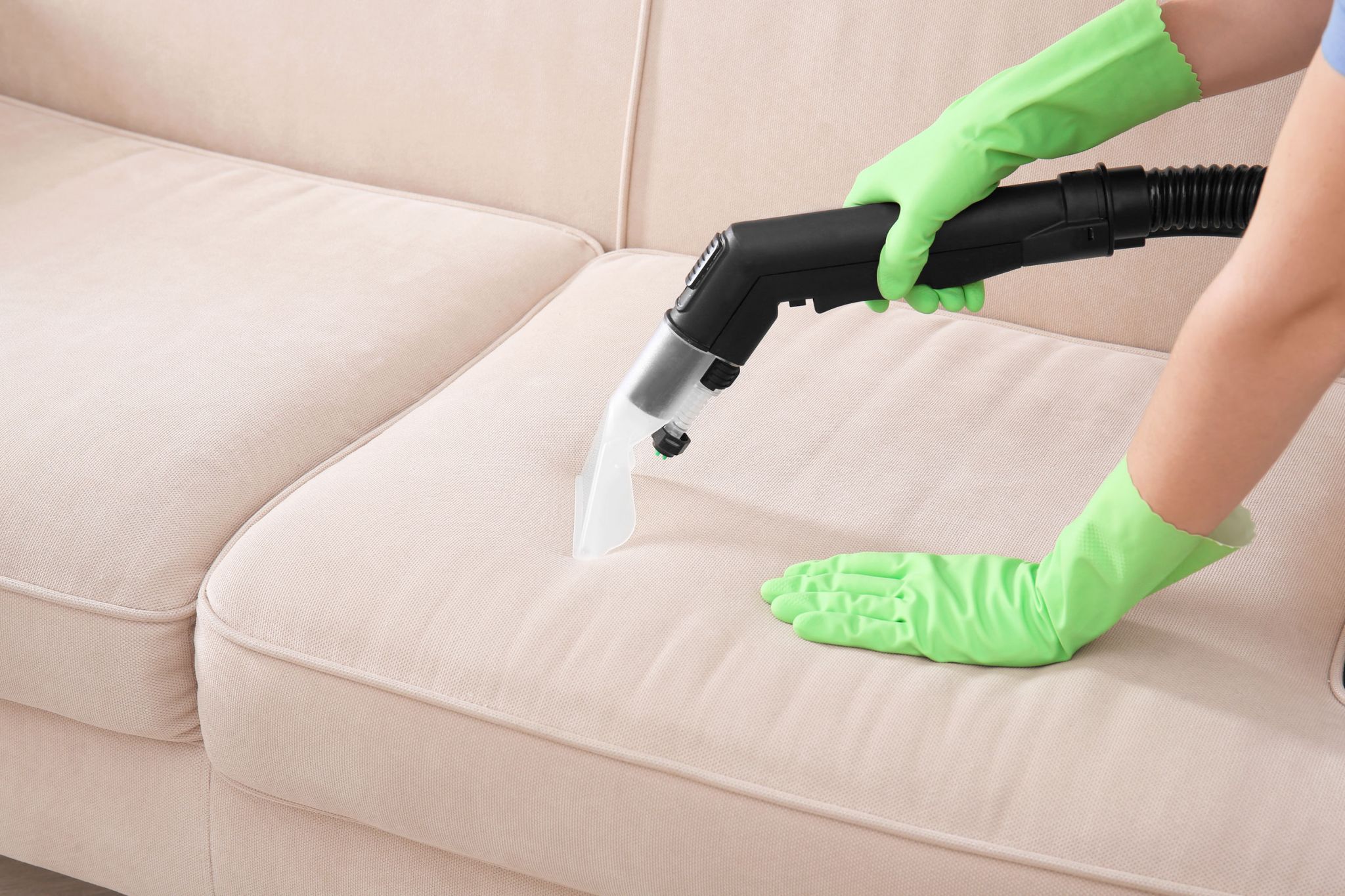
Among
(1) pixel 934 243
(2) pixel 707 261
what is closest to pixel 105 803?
(2) pixel 707 261

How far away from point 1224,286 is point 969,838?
360 mm

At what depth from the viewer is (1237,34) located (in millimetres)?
898

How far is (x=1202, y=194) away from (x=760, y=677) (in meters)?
0.46

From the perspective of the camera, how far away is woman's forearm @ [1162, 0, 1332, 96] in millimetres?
898

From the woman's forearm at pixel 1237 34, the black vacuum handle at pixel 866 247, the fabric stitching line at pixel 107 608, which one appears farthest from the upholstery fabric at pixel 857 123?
the fabric stitching line at pixel 107 608

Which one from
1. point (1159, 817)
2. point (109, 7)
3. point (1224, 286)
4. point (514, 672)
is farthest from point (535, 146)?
point (1159, 817)

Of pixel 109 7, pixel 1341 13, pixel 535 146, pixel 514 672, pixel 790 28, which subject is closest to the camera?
pixel 1341 13

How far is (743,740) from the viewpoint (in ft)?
2.52

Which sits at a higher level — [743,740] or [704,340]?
[704,340]

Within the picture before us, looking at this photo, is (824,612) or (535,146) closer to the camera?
(824,612)

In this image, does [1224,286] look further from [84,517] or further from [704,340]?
[84,517]

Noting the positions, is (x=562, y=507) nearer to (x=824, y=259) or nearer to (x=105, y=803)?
(x=824, y=259)

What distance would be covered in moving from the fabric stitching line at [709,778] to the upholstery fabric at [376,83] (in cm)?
78

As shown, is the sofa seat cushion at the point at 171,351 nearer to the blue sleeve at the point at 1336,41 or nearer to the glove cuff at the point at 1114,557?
the glove cuff at the point at 1114,557
